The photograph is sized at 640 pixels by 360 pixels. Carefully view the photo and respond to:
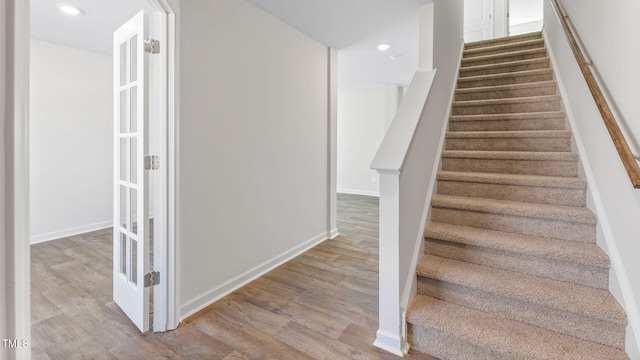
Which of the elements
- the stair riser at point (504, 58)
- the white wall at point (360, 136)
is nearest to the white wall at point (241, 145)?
the stair riser at point (504, 58)

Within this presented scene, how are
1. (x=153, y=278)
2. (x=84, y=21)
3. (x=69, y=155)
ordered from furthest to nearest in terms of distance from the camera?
A: 1. (x=69, y=155)
2. (x=84, y=21)
3. (x=153, y=278)

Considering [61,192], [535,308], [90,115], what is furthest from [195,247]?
[90,115]

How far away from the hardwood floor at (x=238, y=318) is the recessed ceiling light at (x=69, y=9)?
92.9 inches

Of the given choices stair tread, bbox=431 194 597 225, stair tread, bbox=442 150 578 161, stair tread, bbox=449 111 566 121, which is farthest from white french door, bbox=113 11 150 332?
stair tread, bbox=449 111 566 121

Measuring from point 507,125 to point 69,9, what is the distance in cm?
410

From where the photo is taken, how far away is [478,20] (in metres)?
4.93

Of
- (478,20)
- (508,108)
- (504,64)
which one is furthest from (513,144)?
(478,20)

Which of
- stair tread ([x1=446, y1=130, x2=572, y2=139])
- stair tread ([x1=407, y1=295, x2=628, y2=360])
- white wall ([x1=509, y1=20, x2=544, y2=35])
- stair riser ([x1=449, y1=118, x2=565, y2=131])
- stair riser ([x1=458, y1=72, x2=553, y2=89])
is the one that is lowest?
stair tread ([x1=407, y1=295, x2=628, y2=360])

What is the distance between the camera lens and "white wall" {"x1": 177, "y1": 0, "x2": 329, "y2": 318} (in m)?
1.96

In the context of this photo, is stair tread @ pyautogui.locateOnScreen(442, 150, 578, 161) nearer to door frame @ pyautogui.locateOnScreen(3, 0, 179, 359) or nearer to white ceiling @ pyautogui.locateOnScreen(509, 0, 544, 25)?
door frame @ pyautogui.locateOnScreen(3, 0, 179, 359)

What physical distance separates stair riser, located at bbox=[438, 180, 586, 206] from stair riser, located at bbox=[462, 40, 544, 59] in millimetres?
2214

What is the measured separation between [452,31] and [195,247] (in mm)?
3294
